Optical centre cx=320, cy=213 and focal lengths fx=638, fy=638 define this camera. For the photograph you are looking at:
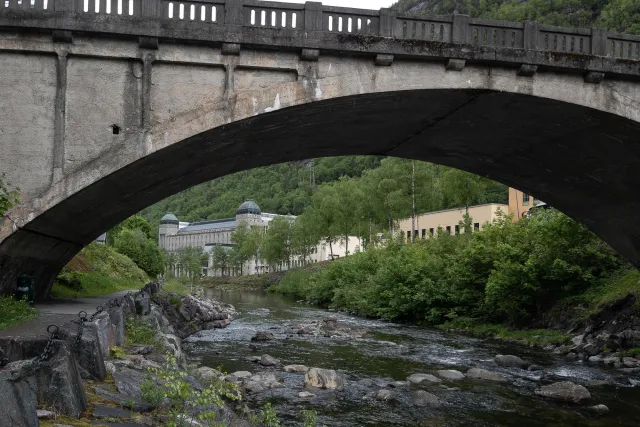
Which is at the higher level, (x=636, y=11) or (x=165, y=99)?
(x=636, y=11)

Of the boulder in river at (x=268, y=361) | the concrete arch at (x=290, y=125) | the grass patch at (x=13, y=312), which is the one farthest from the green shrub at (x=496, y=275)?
the grass patch at (x=13, y=312)

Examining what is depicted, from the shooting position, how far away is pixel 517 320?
3080cm

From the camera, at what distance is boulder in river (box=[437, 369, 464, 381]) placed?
18719mm

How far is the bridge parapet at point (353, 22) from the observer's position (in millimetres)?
13039

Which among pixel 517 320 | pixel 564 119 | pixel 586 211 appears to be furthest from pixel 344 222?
pixel 564 119

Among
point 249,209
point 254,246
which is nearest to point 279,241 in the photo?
point 254,246

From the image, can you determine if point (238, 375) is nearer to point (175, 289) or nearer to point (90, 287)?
point (90, 287)

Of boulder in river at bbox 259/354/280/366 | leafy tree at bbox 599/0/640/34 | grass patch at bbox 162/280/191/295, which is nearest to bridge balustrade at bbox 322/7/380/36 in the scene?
boulder in river at bbox 259/354/280/366

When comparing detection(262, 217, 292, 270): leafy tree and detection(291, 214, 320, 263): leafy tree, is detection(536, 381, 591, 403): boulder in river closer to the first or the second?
detection(291, 214, 320, 263): leafy tree

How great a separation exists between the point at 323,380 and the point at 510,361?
7776 mm

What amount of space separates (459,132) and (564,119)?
9.01 feet

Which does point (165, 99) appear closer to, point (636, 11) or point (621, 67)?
point (621, 67)

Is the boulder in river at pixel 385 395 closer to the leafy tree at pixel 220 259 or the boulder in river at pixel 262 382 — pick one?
the boulder in river at pixel 262 382

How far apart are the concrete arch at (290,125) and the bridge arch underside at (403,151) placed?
0.06 metres
